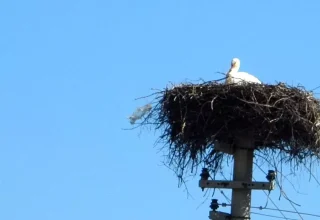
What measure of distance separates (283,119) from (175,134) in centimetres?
128

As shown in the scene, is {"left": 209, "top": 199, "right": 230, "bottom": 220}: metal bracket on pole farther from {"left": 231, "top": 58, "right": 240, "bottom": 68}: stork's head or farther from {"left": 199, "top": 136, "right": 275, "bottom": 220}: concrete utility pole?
{"left": 231, "top": 58, "right": 240, "bottom": 68}: stork's head

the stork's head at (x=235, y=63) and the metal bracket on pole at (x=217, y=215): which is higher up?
the stork's head at (x=235, y=63)

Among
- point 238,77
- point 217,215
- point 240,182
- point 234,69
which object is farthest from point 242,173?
point 234,69

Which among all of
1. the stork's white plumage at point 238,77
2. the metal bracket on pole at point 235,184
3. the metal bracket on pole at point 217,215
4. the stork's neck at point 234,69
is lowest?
the metal bracket on pole at point 217,215

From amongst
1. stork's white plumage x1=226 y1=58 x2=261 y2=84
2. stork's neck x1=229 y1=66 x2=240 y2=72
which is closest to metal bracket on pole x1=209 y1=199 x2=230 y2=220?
stork's white plumage x1=226 y1=58 x2=261 y2=84

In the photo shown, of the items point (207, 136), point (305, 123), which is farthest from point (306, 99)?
point (207, 136)

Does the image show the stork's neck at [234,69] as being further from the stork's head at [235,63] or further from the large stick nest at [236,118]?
the large stick nest at [236,118]

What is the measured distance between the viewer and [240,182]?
11.4 metres

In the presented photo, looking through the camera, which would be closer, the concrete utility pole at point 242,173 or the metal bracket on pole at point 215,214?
the metal bracket on pole at point 215,214

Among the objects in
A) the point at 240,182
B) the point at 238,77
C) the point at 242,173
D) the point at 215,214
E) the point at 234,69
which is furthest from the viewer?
the point at 234,69

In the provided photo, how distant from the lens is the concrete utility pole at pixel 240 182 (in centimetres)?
1122

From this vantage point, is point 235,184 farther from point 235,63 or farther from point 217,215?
point 235,63

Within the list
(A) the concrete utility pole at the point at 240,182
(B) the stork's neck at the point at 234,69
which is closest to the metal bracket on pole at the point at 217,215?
(A) the concrete utility pole at the point at 240,182

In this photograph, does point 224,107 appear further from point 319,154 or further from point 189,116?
point 319,154
